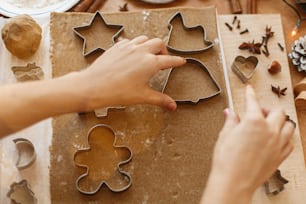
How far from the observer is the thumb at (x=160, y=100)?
106cm

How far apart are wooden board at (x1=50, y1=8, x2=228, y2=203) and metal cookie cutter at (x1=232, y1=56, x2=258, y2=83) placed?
5cm

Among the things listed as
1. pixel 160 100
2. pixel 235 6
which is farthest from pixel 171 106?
pixel 235 6

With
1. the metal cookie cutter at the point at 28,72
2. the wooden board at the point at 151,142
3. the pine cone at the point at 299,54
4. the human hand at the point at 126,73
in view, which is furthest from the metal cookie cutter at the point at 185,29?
the metal cookie cutter at the point at 28,72

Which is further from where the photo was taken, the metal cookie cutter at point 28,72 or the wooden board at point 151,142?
the metal cookie cutter at point 28,72

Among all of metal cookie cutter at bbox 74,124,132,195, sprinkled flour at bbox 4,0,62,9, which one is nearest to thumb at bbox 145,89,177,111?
metal cookie cutter at bbox 74,124,132,195

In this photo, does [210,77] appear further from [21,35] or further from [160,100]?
[21,35]

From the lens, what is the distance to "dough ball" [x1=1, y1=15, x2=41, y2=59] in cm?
118

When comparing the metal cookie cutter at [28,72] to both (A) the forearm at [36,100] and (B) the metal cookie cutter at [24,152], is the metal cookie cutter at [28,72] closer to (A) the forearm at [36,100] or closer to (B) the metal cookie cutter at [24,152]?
(B) the metal cookie cutter at [24,152]

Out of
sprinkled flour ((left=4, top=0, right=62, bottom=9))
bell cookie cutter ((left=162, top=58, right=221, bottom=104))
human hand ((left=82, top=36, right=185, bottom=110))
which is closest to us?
human hand ((left=82, top=36, right=185, bottom=110))

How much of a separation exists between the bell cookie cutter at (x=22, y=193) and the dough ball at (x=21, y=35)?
368 mm

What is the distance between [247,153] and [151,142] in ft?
1.17

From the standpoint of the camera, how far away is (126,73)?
0.97 m

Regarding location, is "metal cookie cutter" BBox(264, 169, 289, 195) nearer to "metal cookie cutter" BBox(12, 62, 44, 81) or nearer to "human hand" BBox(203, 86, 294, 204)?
"human hand" BBox(203, 86, 294, 204)

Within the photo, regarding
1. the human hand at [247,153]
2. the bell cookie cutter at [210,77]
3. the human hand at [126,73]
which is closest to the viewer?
the human hand at [247,153]
